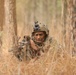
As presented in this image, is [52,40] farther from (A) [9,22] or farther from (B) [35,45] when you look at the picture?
(A) [9,22]

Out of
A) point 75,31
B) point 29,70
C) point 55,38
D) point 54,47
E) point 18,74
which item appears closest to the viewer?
point 18,74

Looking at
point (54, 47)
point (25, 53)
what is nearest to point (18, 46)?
point (25, 53)

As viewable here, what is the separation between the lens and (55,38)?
480 centimetres

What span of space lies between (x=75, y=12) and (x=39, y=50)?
1095 millimetres

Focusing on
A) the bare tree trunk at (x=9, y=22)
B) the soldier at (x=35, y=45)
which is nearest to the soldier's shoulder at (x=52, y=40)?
the soldier at (x=35, y=45)

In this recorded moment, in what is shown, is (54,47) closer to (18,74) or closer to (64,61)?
(64,61)

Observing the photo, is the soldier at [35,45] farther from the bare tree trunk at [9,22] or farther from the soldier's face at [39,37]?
the bare tree trunk at [9,22]

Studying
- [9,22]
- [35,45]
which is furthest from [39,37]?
[9,22]

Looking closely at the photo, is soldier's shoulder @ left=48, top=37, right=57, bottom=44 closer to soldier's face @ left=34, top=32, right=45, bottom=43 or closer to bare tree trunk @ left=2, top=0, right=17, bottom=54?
soldier's face @ left=34, top=32, right=45, bottom=43

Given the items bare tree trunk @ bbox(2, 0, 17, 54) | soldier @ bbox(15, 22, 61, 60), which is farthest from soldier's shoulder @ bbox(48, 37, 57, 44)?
bare tree trunk @ bbox(2, 0, 17, 54)

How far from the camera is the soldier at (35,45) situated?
4469 millimetres

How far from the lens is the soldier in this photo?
4.47m

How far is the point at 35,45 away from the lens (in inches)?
180

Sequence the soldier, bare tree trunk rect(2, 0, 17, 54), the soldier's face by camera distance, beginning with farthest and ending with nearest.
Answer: bare tree trunk rect(2, 0, 17, 54), the soldier's face, the soldier
